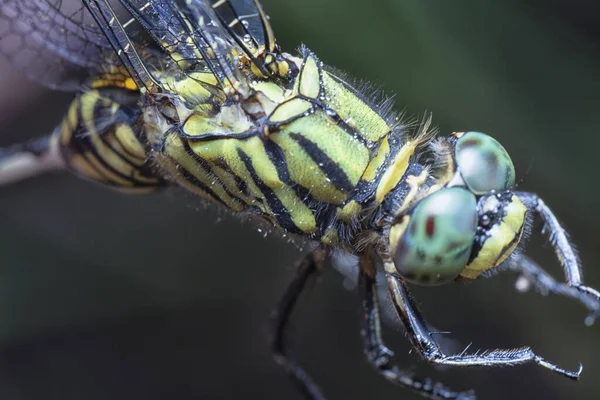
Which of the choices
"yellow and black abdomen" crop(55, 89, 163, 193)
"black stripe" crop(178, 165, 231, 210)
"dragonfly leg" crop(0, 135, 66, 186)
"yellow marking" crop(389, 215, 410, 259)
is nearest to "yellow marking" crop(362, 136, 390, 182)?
"yellow marking" crop(389, 215, 410, 259)

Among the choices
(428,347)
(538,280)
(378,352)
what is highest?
(428,347)

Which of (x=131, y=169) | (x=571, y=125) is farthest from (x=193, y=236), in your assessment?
(x=571, y=125)

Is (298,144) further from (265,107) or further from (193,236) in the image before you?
(193,236)

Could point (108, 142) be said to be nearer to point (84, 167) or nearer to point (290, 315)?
point (84, 167)

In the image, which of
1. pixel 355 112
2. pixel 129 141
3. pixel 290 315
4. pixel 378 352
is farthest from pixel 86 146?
pixel 378 352

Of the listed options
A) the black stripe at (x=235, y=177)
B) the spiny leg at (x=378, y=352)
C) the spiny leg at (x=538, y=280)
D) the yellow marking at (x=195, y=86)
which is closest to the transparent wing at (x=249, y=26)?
the yellow marking at (x=195, y=86)

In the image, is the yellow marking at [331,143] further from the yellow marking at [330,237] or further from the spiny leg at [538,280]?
the spiny leg at [538,280]
